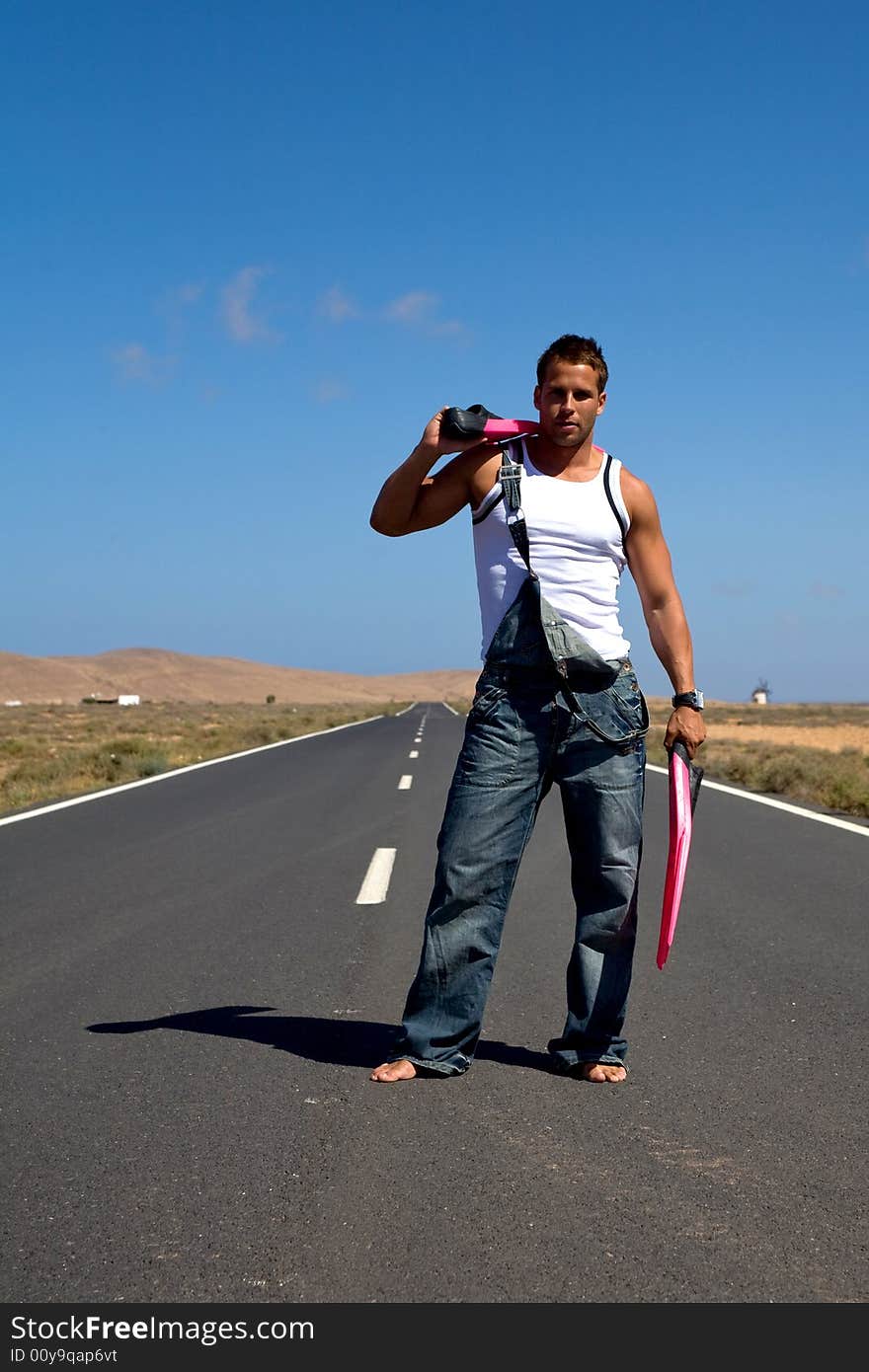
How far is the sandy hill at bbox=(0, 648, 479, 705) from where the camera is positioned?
144375 mm

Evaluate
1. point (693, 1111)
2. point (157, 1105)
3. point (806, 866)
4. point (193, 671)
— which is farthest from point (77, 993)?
point (193, 671)

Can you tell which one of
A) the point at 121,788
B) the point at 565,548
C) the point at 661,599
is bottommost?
the point at 121,788

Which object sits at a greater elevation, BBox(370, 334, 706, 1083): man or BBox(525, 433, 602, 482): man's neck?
BBox(525, 433, 602, 482): man's neck

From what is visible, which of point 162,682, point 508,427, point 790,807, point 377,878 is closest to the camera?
point 508,427

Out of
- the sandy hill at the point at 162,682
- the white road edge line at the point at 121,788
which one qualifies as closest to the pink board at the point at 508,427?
the white road edge line at the point at 121,788

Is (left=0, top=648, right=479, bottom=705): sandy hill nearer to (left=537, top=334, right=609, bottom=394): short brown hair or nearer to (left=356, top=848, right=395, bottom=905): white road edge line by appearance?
(left=356, top=848, right=395, bottom=905): white road edge line

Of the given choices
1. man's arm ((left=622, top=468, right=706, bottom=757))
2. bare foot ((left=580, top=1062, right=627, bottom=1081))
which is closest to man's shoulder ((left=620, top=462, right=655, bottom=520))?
man's arm ((left=622, top=468, right=706, bottom=757))

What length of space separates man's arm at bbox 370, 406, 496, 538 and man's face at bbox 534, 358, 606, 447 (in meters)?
0.21

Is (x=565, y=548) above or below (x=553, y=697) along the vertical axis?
above

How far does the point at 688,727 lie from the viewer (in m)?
4.36

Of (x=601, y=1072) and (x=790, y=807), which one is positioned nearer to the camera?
(x=601, y=1072)

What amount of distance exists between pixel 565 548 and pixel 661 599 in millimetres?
409

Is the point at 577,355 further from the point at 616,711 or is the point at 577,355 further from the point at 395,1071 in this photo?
the point at 395,1071

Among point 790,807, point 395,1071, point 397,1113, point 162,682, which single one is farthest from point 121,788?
point 162,682
